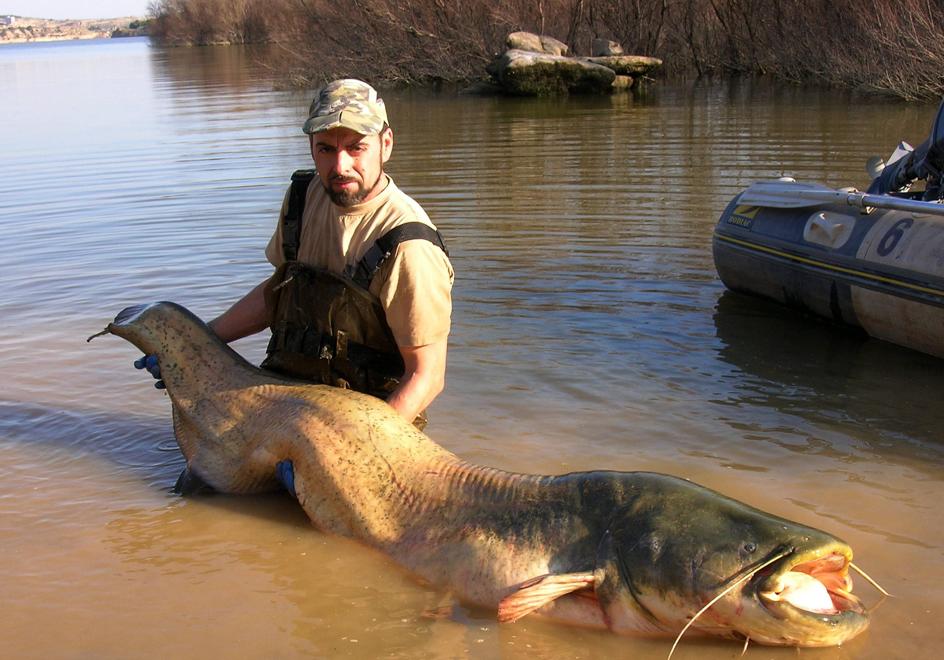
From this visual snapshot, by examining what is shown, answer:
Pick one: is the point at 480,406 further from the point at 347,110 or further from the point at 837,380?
the point at 837,380

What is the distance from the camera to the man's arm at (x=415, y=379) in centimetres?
461

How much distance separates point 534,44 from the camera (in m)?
27.0

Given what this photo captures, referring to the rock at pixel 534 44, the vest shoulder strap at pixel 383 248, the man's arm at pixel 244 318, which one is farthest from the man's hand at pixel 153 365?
the rock at pixel 534 44

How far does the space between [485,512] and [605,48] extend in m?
24.6

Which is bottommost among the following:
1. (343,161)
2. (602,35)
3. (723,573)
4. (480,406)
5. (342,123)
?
(480,406)

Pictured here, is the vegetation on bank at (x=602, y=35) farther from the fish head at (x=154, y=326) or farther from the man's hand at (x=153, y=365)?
the man's hand at (x=153, y=365)

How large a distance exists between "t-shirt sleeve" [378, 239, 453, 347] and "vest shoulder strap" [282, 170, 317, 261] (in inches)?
26.1

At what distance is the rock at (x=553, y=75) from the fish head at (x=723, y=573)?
22.5m

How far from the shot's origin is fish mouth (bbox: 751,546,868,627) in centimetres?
328

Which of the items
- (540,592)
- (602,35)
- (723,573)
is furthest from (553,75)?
(723,573)

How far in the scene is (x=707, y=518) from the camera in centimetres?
350

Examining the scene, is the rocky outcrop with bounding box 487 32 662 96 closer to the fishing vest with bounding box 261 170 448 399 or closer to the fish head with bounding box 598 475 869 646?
the fishing vest with bounding box 261 170 448 399

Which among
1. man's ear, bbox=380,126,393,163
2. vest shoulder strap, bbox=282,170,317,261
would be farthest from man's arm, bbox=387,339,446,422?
man's ear, bbox=380,126,393,163

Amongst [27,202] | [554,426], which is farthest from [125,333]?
[27,202]
